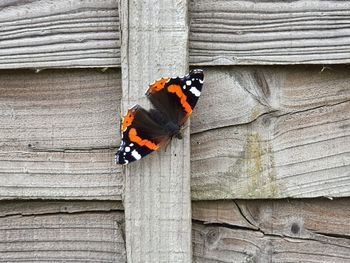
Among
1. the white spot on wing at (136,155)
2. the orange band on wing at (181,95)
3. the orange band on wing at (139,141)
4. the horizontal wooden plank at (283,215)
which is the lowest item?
the horizontal wooden plank at (283,215)

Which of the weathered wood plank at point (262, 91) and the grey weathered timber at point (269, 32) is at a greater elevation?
the grey weathered timber at point (269, 32)

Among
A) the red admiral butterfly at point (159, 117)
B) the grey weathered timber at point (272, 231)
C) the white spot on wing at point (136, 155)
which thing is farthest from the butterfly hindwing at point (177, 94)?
the grey weathered timber at point (272, 231)

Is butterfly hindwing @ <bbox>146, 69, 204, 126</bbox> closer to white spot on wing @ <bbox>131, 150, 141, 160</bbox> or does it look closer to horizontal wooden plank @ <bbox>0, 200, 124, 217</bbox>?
white spot on wing @ <bbox>131, 150, 141, 160</bbox>

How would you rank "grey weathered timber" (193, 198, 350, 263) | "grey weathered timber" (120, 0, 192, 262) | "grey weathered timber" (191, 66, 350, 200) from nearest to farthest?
"grey weathered timber" (120, 0, 192, 262) → "grey weathered timber" (191, 66, 350, 200) → "grey weathered timber" (193, 198, 350, 263)

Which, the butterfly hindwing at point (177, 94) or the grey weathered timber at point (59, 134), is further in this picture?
the grey weathered timber at point (59, 134)

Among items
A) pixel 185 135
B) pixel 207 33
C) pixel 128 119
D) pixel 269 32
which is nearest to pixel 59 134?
pixel 128 119

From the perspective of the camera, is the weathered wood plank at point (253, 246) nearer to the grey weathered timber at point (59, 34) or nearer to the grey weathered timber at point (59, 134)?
the grey weathered timber at point (59, 134)

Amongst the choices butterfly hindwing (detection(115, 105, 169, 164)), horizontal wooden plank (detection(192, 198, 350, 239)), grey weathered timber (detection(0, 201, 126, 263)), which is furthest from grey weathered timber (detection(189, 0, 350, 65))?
grey weathered timber (detection(0, 201, 126, 263))

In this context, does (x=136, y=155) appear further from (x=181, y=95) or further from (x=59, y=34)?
(x=59, y=34)

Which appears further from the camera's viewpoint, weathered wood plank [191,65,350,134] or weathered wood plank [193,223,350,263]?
weathered wood plank [193,223,350,263]
